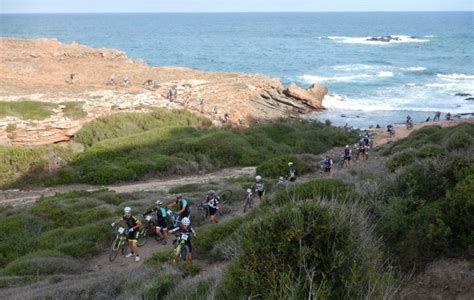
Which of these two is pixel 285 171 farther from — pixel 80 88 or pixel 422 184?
pixel 80 88

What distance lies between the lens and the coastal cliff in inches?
1256

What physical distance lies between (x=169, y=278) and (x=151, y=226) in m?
6.58

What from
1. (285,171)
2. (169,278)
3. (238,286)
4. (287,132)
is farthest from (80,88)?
(238,286)

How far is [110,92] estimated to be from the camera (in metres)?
39.5

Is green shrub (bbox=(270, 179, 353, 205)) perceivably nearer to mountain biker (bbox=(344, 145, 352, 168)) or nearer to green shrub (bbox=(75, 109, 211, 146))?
mountain biker (bbox=(344, 145, 352, 168))

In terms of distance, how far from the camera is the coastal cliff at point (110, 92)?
31.9 meters

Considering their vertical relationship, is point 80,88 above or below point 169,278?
below

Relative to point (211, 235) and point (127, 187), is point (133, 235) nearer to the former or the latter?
point (211, 235)

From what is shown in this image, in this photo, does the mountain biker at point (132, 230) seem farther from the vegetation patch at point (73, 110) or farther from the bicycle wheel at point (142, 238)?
the vegetation patch at point (73, 110)

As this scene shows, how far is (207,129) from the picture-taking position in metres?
35.7

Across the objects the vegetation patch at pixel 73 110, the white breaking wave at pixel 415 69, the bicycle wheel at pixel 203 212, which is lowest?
the white breaking wave at pixel 415 69

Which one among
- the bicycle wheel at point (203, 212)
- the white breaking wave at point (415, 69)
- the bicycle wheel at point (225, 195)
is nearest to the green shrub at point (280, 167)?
the bicycle wheel at point (225, 195)

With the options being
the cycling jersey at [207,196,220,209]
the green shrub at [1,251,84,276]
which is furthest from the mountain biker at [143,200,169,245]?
the green shrub at [1,251,84,276]

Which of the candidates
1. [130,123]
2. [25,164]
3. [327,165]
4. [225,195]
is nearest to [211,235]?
[225,195]
